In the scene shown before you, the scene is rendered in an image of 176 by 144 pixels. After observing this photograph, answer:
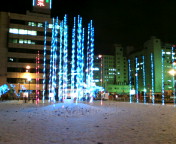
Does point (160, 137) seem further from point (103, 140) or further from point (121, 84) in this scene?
point (121, 84)

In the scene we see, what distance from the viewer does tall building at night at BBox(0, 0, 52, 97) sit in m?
68.5

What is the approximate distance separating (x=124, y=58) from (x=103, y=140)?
154754 millimetres

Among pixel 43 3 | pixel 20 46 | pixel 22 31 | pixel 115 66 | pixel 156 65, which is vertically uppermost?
pixel 43 3

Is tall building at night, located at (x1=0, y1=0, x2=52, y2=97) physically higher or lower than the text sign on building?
lower

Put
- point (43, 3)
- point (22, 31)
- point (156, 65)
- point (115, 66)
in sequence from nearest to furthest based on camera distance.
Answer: point (22, 31)
point (43, 3)
point (156, 65)
point (115, 66)

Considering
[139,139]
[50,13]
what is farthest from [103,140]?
Result: [50,13]

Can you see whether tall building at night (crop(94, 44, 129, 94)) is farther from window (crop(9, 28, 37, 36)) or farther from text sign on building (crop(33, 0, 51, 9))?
window (crop(9, 28, 37, 36))

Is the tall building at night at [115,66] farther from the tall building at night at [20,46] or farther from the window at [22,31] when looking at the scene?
the window at [22,31]

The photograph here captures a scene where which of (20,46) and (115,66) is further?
(115,66)

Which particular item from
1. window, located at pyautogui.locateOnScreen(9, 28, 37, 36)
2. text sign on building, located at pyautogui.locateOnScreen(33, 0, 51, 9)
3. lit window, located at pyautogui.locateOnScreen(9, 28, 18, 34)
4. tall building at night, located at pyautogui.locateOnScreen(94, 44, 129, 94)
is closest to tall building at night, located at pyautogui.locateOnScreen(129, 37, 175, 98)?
tall building at night, located at pyautogui.locateOnScreen(94, 44, 129, 94)

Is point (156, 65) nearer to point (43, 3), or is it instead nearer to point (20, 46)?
point (43, 3)

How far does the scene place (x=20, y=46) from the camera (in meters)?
70.3

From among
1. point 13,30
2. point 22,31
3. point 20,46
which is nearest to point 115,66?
point 22,31

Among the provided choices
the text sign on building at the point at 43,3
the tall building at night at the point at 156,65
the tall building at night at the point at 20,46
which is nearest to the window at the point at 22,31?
the tall building at night at the point at 20,46
